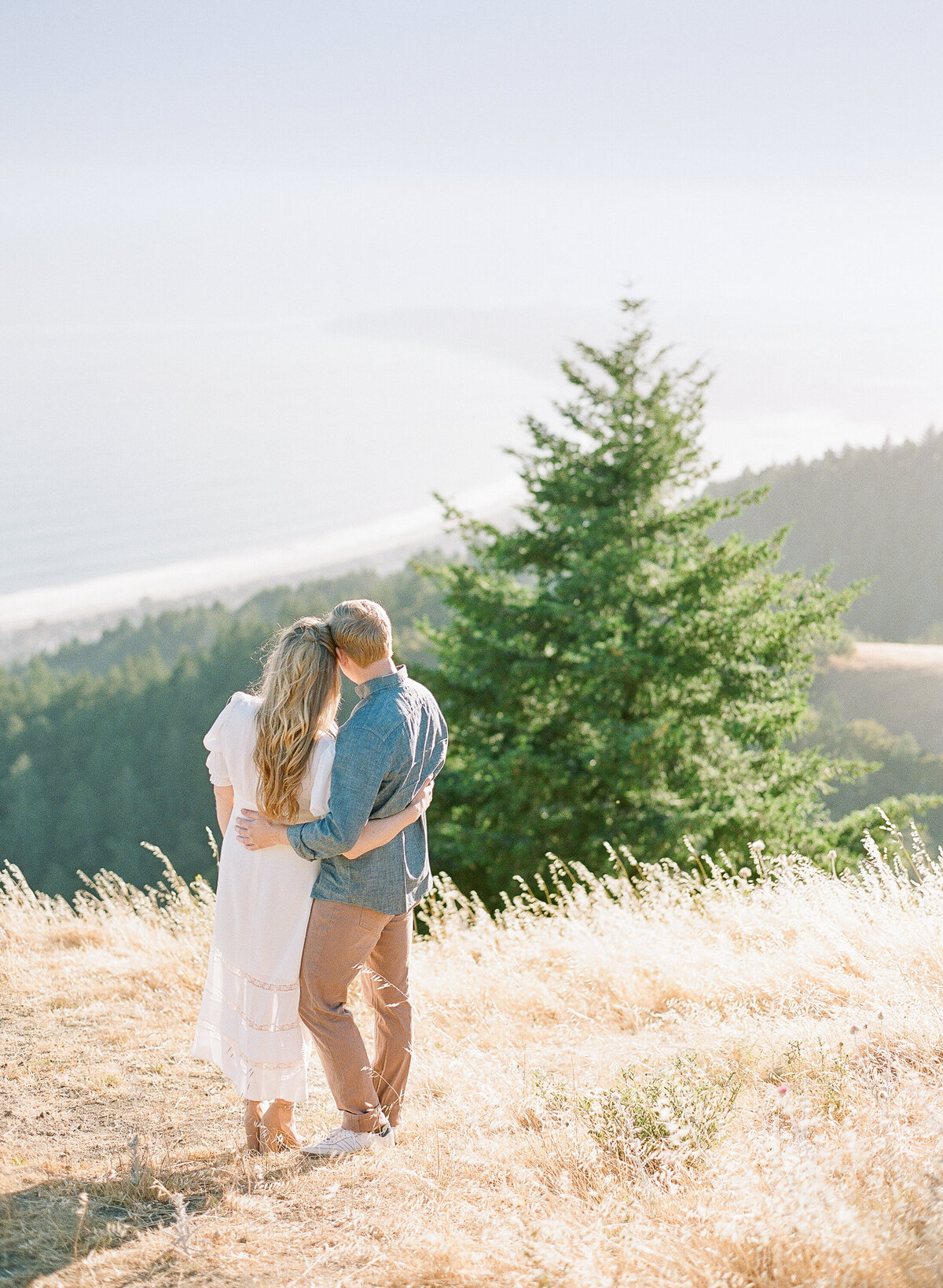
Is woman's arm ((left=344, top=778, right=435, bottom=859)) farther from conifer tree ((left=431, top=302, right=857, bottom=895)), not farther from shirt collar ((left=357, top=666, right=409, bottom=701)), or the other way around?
conifer tree ((left=431, top=302, right=857, bottom=895))

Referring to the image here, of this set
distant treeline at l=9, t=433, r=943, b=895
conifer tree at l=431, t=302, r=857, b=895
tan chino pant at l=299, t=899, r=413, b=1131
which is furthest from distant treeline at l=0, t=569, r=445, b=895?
tan chino pant at l=299, t=899, r=413, b=1131

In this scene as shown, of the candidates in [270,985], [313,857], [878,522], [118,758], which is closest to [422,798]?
[313,857]

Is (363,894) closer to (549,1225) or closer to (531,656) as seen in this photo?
Answer: (549,1225)

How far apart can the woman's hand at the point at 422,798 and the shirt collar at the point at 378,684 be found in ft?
1.16

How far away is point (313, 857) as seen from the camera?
122 inches

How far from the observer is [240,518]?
72.8 m

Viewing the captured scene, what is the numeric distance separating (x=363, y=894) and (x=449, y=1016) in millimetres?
1872

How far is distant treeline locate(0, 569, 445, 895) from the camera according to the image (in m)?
63.5

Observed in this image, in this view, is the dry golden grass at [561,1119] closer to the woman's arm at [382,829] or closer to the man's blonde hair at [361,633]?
the woman's arm at [382,829]

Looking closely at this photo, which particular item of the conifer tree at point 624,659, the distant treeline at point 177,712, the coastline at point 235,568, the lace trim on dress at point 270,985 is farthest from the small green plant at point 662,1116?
the coastline at point 235,568

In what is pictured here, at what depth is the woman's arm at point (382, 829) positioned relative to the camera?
3.13 metres

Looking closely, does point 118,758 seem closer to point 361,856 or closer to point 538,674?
point 538,674

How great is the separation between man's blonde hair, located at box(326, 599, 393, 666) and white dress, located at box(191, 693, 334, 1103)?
356 millimetres

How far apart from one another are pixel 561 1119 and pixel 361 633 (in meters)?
1.80
